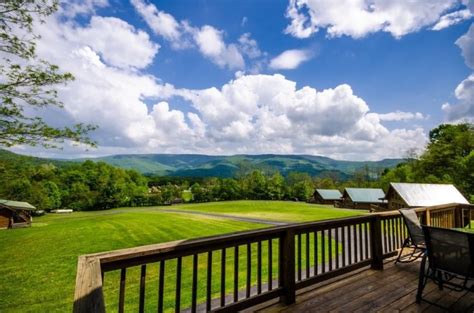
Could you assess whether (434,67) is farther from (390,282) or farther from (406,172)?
(406,172)

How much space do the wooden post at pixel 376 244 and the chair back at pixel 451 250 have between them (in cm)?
143

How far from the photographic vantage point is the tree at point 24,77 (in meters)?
5.98

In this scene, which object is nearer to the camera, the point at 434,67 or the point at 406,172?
the point at 434,67

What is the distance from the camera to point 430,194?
15562 millimetres

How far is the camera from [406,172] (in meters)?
36.3

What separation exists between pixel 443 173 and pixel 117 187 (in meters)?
62.0

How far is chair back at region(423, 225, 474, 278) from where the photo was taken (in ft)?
9.07

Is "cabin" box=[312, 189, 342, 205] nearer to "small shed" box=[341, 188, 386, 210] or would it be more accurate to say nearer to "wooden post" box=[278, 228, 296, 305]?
"small shed" box=[341, 188, 386, 210]

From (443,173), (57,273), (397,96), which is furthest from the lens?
(443,173)

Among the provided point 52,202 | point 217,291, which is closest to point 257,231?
point 217,291

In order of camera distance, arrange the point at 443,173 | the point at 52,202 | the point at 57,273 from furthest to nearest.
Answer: the point at 52,202, the point at 443,173, the point at 57,273

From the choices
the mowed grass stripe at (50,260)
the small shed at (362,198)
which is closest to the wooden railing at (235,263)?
the mowed grass stripe at (50,260)

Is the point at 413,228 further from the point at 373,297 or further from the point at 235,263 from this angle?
the point at 235,263

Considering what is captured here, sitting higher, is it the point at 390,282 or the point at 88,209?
the point at 390,282
